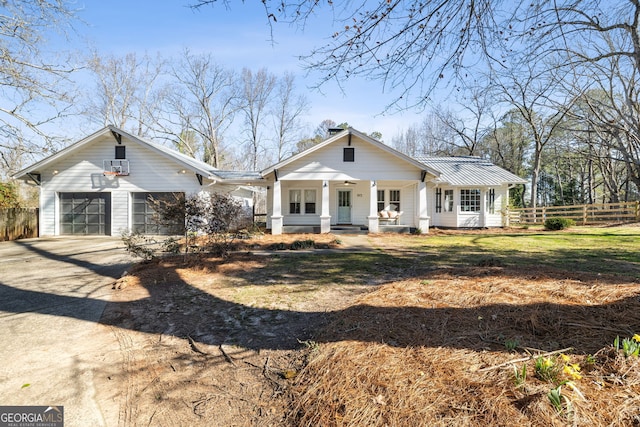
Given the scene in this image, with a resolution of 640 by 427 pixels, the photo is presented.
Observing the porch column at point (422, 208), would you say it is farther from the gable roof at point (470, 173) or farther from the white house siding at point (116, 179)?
the white house siding at point (116, 179)

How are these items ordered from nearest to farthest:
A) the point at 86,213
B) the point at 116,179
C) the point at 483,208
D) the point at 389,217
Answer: the point at 116,179 < the point at 86,213 < the point at 389,217 < the point at 483,208

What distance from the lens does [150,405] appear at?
223cm

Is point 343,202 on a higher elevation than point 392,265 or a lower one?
higher

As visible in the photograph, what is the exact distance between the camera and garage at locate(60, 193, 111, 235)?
14.7 m

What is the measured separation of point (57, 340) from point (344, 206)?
50.6 feet

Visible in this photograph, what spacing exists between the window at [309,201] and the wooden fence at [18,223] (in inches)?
525

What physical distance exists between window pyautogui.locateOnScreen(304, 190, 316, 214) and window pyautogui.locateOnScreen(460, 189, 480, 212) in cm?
899

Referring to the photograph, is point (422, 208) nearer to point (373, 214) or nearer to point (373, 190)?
point (373, 214)

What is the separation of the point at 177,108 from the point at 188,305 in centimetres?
3253

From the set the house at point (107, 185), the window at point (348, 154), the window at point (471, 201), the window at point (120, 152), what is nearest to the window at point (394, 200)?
the window at point (471, 201)

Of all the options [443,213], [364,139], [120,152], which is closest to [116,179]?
[120,152]

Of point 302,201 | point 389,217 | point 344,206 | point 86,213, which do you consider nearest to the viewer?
point 86,213

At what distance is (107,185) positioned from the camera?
14.6 metres

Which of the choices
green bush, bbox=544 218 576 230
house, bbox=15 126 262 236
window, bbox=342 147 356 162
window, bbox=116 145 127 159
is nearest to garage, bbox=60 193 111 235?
house, bbox=15 126 262 236
